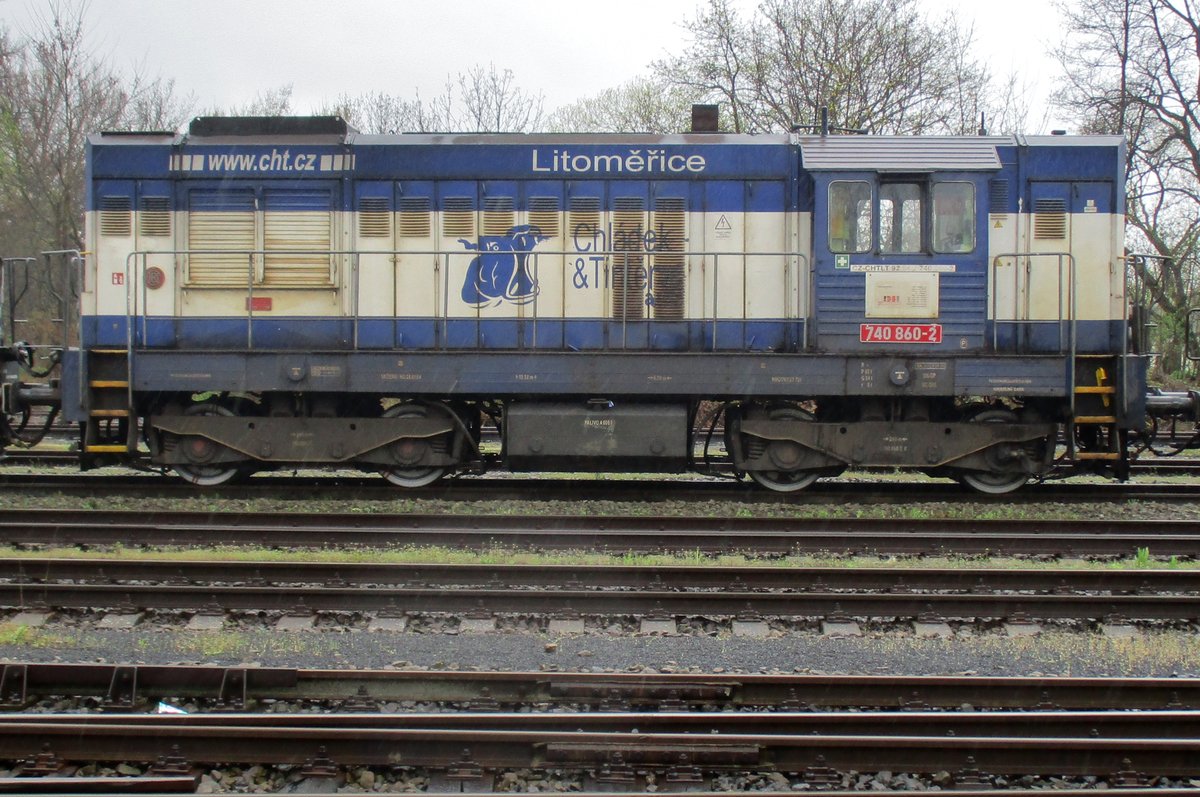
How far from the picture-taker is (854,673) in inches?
222

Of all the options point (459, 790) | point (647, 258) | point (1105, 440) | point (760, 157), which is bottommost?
point (459, 790)

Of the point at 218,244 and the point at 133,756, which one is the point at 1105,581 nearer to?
the point at 133,756

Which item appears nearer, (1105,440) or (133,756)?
(133,756)

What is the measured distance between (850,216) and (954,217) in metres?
1.15

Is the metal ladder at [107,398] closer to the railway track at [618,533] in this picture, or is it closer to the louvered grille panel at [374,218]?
the railway track at [618,533]

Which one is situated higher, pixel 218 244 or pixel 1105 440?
pixel 218 244

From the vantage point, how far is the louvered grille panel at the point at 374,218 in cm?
1154

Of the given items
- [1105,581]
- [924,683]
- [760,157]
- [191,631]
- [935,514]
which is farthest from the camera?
[760,157]

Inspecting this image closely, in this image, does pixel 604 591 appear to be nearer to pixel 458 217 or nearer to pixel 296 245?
pixel 458 217

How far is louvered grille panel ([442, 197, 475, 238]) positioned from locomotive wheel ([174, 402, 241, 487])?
10.9 ft

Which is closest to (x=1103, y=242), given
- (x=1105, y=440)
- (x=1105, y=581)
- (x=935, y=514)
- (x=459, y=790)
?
(x=1105, y=440)

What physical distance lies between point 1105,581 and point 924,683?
317 centimetres

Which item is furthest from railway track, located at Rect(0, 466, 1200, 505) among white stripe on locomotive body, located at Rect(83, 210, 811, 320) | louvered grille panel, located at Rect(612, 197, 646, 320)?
louvered grille panel, located at Rect(612, 197, 646, 320)

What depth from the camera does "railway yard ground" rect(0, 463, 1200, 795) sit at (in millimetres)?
4348
